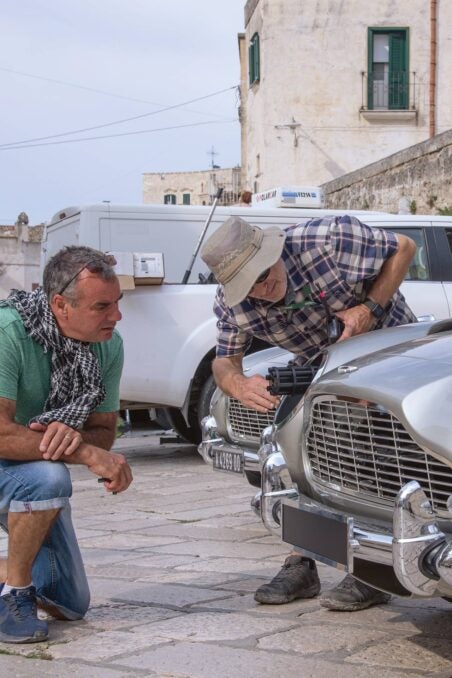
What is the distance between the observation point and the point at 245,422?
643 cm

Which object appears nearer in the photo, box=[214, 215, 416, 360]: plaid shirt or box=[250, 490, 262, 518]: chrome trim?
box=[250, 490, 262, 518]: chrome trim

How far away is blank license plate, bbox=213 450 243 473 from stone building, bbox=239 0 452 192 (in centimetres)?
2253

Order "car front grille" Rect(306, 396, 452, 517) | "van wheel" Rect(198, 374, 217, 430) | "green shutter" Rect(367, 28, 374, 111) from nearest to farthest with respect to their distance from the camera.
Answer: "car front grille" Rect(306, 396, 452, 517) < "van wheel" Rect(198, 374, 217, 430) < "green shutter" Rect(367, 28, 374, 111)

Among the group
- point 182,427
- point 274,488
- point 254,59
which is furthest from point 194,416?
point 254,59

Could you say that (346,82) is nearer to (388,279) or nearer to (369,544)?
(388,279)

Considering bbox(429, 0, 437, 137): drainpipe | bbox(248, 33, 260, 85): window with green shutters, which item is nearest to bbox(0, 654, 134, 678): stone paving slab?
bbox(429, 0, 437, 137): drainpipe

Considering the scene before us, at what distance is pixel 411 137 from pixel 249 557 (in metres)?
24.0

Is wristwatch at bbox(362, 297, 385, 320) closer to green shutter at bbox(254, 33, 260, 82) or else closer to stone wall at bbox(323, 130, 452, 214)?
stone wall at bbox(323, 130, 452, 214)

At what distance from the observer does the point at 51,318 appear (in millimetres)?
4094

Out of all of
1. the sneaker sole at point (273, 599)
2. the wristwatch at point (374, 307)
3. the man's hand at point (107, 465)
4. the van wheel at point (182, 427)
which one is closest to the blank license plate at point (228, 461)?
the sneaker sole at point (273, 599)

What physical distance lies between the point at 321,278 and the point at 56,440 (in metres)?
1.36

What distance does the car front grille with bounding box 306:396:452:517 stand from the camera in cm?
317

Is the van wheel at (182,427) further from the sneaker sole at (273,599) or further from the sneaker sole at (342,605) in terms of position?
the sneaker sole at (342,605)

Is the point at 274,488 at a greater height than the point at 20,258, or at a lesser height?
greater
